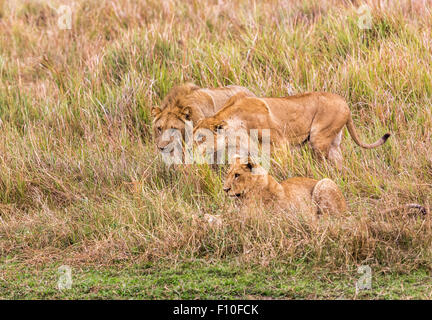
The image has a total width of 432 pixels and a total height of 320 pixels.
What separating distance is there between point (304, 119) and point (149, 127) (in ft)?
7.49

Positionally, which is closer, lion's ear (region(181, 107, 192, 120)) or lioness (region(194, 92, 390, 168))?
lioness (region(194, 92, 390, 168))

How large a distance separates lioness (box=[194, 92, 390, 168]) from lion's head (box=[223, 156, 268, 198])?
1082 millimetres

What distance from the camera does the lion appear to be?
6656 millimetres

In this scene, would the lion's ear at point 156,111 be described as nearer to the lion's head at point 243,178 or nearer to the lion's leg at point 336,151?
the lion's leg at point 336,151

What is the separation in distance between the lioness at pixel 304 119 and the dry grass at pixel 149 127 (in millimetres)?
202

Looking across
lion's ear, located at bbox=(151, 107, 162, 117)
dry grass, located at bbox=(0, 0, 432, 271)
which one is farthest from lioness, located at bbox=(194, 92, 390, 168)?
lion's ear, located at bbox=(151, 107, 162, 117)

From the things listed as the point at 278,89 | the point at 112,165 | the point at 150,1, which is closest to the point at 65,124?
the point at 112,165

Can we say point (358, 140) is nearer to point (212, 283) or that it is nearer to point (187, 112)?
point (187, 112)

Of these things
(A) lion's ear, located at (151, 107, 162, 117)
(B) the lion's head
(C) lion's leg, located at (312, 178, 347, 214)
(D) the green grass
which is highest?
(A) lion's ear, located at (151, 107, 162, 117)

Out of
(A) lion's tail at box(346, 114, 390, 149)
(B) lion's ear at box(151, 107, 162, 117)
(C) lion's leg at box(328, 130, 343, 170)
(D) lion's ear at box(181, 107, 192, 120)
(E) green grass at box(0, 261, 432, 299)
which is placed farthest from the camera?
(B) lion's ear at box(151, 107, 162, 117)

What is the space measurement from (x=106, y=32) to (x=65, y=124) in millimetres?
3612

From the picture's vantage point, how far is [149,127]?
9.41m

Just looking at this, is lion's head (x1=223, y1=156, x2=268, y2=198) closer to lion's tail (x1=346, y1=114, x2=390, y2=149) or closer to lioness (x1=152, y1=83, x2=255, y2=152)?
lion's tail (x1=346, y1=114, x2=390, y2=149)

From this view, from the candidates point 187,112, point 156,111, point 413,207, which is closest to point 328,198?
point 413,207
